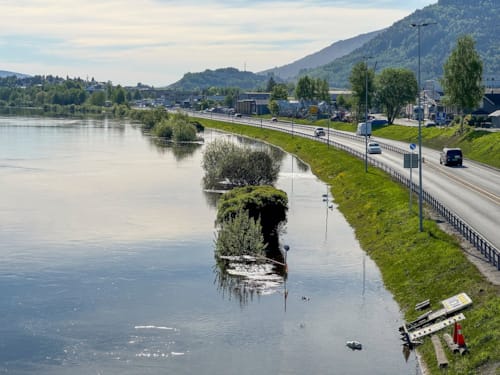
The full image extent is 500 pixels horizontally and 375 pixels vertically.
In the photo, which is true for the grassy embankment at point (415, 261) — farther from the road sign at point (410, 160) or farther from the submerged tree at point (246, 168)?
the submerged tree at point (246, 168)

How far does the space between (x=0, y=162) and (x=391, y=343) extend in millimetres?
99166

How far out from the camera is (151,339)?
139 feet

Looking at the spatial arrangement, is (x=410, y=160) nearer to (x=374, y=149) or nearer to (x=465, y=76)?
(x=374, y=149)

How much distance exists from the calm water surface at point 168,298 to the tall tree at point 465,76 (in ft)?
153

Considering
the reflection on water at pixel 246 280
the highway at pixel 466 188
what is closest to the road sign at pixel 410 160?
the highway at pixel 466 188

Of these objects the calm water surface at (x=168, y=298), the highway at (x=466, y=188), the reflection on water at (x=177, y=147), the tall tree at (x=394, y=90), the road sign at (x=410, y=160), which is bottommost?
the calm water surface at (x=168, y=298)

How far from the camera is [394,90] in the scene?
169750 millimetres

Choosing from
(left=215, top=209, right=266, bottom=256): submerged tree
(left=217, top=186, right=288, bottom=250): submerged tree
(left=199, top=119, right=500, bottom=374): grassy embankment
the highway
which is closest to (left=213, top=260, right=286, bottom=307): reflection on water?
(left=215, top=209, right=266, bottom=256): submerged tree

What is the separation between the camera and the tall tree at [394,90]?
557ft

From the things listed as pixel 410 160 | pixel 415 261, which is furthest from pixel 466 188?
pixel 415 261

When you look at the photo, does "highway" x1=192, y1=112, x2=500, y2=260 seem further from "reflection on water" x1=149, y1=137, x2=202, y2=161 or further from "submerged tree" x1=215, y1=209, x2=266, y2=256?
"reflection on water" x1=149, y1=137, x2=202, y2=161

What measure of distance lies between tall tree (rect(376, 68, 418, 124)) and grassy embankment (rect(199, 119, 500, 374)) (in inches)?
3054

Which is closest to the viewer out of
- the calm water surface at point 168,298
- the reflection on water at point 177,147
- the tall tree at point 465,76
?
the calm water surface at point 168,298

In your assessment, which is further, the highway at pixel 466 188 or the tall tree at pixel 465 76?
the tall tree at pixel 465 76
